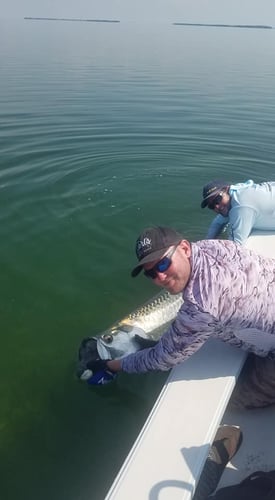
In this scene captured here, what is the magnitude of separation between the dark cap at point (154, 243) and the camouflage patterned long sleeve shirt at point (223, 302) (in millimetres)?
274

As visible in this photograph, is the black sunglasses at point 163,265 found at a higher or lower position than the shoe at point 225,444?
higher

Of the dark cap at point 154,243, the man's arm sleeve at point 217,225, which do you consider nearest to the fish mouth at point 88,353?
the dark cap at point 154,243

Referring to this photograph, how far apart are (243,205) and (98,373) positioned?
10.3 feet

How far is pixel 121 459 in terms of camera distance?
15.3 ft

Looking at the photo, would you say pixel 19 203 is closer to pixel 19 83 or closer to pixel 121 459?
pixel 121 459

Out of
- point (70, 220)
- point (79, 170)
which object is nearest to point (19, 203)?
point (70, 220)

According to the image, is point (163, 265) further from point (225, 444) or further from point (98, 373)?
point (98, 373)

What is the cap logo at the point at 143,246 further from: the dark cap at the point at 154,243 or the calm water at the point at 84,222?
the calm water at the point at 84,222

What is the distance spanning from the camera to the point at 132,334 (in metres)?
5.36

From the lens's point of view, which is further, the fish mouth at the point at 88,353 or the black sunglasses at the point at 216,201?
the black sunglasses at the point at 216,201

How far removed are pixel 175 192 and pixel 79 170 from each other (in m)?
2.71

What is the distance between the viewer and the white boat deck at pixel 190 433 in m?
3.24

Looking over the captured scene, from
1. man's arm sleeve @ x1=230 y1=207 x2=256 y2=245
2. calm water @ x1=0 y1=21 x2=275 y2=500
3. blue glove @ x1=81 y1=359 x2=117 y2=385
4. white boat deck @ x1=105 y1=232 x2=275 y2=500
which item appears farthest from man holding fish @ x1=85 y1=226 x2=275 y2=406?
man's arm sleeve @ x1=230 y1=207 x2=256 y2=245

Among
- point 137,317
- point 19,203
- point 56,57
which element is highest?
point 56,57
